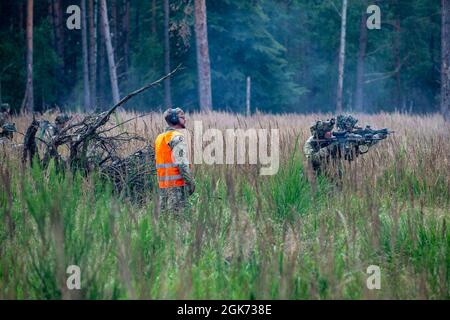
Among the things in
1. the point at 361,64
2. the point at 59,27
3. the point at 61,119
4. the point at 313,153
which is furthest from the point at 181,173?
the point at 59,27

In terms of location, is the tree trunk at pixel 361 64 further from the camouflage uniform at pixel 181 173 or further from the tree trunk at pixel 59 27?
the camouflage uniform at pixel 181 173

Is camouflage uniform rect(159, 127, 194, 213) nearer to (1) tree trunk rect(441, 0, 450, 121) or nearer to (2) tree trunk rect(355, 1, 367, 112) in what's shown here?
(1) tree trunk rect(441, 0, 450, 121)

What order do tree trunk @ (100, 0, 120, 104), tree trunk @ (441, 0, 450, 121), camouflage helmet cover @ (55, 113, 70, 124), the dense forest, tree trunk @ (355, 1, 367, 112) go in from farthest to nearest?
1. tree trunk @ (355, 1, 367, 112)
2. the dense forest
3. tree trunk @ (100, 0, 120, 104)
4. tree trunk @ (441, 0, 450, 121)
5. camouflage helmet cover @ (55, 113, 70, 124)

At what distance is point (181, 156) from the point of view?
6297 mm

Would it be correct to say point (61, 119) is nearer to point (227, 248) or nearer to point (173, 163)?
point (173, 163)

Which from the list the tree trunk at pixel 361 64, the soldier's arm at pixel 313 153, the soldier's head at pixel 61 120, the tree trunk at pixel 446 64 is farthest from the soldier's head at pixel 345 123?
the tree trunk at pixel 361 64

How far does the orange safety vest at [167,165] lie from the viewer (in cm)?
633

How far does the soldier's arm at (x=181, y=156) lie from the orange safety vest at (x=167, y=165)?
5 cm

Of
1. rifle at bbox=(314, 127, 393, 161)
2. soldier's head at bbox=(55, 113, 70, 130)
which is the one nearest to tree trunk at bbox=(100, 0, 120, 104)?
soldier's head at bbox=(55, 113, 70, 130)

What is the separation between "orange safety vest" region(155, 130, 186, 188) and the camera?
6.33m

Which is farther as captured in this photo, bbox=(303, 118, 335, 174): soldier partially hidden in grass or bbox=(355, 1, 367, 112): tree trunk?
bbox=(355, 1, 367, 112): tree trunk

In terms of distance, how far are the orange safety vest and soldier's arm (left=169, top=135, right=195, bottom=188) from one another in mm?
52

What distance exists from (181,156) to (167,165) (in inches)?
7.2

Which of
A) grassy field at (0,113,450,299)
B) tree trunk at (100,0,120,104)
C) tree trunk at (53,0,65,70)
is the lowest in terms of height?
grassy field at (0,113,450,299)
